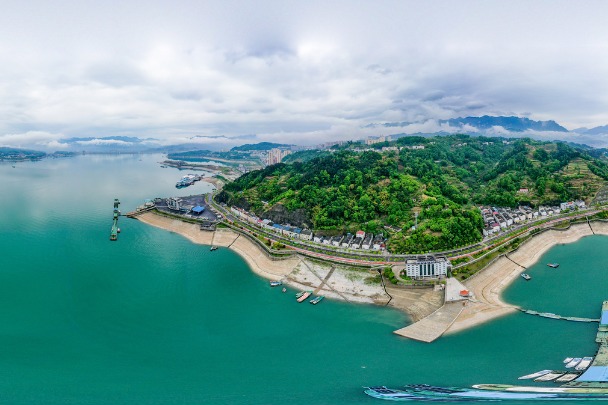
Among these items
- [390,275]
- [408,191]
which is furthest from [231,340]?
[408,191]

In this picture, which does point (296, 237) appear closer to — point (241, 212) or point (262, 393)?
point (241, 212)

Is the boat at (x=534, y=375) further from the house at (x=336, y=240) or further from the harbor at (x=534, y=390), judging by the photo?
the house at (x=336, y=240)

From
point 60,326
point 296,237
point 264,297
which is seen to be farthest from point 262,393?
point 296,237

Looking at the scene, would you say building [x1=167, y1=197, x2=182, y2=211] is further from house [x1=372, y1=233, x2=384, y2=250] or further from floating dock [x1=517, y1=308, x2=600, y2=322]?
floating dock [x1=517, y1=308, x2=600, y2=322]

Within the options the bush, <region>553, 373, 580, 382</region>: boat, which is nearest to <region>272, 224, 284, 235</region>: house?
the bush

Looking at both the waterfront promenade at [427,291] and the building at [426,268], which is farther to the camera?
the building at [426,268]

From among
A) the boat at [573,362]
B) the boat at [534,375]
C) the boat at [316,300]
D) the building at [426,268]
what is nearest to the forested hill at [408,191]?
the building at [426,268]

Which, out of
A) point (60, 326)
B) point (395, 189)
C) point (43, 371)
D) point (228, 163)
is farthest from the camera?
point (228, 163)
